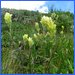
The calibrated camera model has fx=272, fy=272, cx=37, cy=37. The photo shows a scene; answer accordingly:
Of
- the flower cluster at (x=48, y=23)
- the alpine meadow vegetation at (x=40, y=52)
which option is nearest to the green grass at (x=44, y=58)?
the alpine meadow vegetation at (x=40, y=52)

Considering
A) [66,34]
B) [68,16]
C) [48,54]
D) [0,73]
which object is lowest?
[0,73]

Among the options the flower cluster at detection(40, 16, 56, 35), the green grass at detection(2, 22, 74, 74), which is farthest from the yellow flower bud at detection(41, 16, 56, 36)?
the green grass at detection(2, 22, 74, 74)

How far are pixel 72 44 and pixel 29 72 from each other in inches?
22.5

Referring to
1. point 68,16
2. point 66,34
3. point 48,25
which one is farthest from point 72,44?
point 68,16

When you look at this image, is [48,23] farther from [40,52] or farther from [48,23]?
[40,52]

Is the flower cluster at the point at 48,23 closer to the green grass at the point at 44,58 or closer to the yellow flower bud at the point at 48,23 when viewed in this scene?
the yellow flower bud at the point at 48,23

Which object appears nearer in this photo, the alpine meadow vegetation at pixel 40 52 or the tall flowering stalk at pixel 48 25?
the tall flowering stalk at pixel 48 25

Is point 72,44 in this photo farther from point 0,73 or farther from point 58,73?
point 0,73

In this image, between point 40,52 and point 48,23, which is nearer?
point 48,23

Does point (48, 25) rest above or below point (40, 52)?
above

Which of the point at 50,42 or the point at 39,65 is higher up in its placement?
the point at 50,42

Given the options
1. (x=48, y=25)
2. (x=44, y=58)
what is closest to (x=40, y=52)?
(x=44, y=58)

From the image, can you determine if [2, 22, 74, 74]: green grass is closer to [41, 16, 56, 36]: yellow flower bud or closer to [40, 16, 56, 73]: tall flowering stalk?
[40, 16, 56, 73]: tall flowering stalk

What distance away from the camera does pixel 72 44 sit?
2754mm
